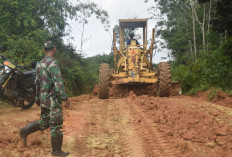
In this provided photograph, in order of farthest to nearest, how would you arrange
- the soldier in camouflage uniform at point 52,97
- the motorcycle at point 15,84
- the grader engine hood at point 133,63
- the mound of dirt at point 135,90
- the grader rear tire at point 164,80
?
the mound of dirt at point 135,90, the grader engine hood at point 133,63, the grader rear tire at point 164,80, the motorcycle at point 15,84, the soldier in camouflage uniform at point 52,97

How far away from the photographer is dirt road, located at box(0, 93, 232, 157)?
13.0 feet

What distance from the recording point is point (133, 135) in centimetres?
471

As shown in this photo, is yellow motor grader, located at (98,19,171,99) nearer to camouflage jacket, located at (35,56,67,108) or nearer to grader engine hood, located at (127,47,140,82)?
grader engine hood, located at (127,47,140,82)

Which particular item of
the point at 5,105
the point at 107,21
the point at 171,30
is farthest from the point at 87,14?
the point at 5,105

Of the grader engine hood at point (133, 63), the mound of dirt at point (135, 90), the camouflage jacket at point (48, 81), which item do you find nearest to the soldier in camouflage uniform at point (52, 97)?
the camouflage jacket at point (48, 81)

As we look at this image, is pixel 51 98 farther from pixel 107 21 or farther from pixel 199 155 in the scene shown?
pixel 107 21

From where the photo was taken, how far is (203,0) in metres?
11.6

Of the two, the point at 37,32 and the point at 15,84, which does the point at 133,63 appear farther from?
the point at 37,32

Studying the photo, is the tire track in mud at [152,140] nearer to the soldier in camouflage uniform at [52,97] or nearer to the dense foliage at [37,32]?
the soldier in camouflage uniform at [52,97]

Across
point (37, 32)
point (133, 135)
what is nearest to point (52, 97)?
point (133, 135)

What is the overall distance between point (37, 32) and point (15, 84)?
301 inches

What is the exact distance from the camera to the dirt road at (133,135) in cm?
397

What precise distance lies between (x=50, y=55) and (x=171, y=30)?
30847 millimetres

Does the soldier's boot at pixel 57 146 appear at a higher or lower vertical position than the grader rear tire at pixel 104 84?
lower
